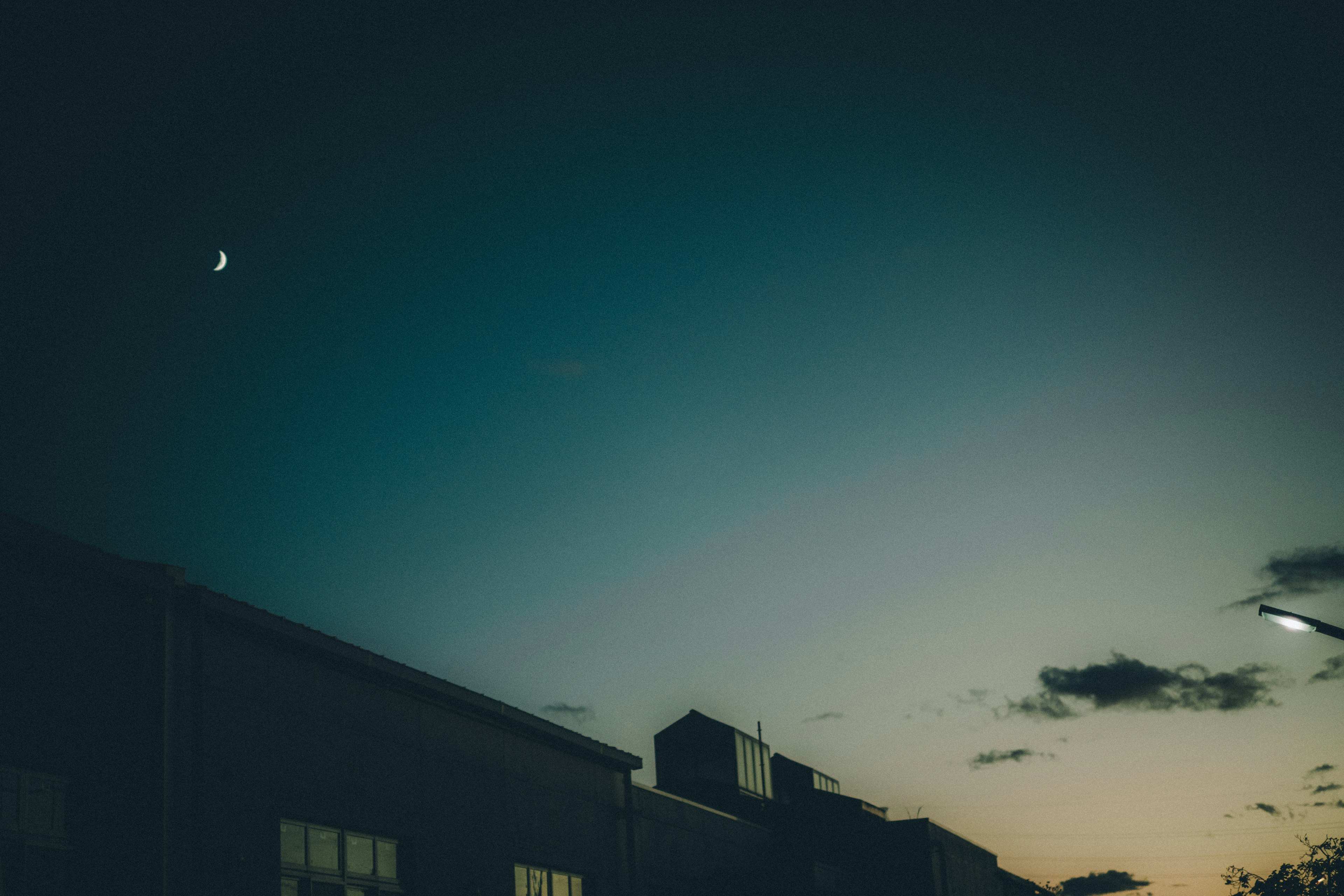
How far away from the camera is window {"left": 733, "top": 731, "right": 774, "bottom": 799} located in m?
44.4

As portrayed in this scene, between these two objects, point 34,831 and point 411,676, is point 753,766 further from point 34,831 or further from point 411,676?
point 34,831

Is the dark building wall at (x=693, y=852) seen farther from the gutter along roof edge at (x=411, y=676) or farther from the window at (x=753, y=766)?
the window at (x=753, y=766)

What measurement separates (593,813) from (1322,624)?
48.5ft

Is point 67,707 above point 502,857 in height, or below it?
above

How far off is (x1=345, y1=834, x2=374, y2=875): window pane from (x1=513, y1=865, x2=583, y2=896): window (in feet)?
13.3

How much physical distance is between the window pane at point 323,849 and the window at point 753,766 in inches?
1237

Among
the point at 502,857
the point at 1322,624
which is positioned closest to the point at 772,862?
the point at 502,857

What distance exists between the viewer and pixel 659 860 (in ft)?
80.1

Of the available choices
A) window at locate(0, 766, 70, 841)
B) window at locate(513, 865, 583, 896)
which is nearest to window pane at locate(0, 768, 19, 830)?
window at locate(0, 766, 70, 841)

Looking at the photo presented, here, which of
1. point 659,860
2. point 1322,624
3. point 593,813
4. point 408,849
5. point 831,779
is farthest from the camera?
point 831,779

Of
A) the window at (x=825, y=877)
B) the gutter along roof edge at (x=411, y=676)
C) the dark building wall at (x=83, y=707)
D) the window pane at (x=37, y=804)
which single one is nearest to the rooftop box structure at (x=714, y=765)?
the window at (x=825, y=877)

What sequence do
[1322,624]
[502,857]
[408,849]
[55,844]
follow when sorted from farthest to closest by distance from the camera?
1. [502,857]
2. [408,849]
3. [1322,624]
4. [55,844]

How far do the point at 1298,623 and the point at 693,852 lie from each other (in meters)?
17.5

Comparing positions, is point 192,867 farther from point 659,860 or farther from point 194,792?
point 659,860
